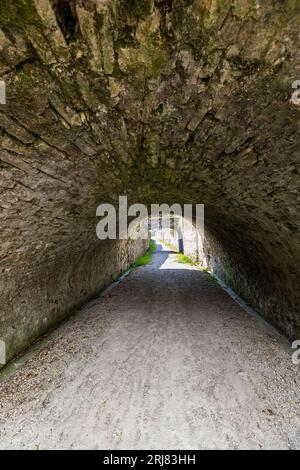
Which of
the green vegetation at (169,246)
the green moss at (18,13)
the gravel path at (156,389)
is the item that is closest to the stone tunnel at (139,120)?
the green moss at (18,13)

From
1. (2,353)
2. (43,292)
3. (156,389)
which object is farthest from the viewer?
(43,292)

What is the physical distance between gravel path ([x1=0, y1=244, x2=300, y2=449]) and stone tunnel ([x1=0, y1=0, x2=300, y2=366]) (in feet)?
2.95

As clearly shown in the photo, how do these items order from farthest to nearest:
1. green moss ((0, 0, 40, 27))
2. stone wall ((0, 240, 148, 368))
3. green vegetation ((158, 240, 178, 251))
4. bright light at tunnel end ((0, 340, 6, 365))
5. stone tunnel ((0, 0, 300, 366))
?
green vegetation ((158, 240, 178, 251)) < stone wall ((0, 240, 148, 368)) < bright light at tunnel end ((0, 340, 6, 365)) < stone tunnel ((0, 0, 300, 366)) < green moss ((0, 0, 40, 27))

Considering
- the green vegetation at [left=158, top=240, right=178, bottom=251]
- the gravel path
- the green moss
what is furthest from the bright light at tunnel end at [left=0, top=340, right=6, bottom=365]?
the green vegetation at [left=158, top=240, right=178, bottom=251]

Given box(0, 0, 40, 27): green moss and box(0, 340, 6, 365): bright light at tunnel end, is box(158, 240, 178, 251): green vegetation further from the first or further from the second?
box(0, 0, 40, 27): green moss

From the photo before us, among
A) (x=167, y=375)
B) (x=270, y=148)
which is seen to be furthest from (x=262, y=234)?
(x=167, y=375)

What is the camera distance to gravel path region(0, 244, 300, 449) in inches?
96.0

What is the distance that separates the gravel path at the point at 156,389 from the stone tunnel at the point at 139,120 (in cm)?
90

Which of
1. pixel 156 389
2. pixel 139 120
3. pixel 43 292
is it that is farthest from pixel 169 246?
pixel 139 120

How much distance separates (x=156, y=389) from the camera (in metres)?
3.13

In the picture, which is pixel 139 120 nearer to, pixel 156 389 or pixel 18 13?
pixel 18 13

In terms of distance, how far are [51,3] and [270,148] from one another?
2152 millimetres

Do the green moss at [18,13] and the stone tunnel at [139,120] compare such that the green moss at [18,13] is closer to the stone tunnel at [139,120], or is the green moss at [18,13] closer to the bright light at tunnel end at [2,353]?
the stone tunnel at [139,120]

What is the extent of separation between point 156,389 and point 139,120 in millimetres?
3290
